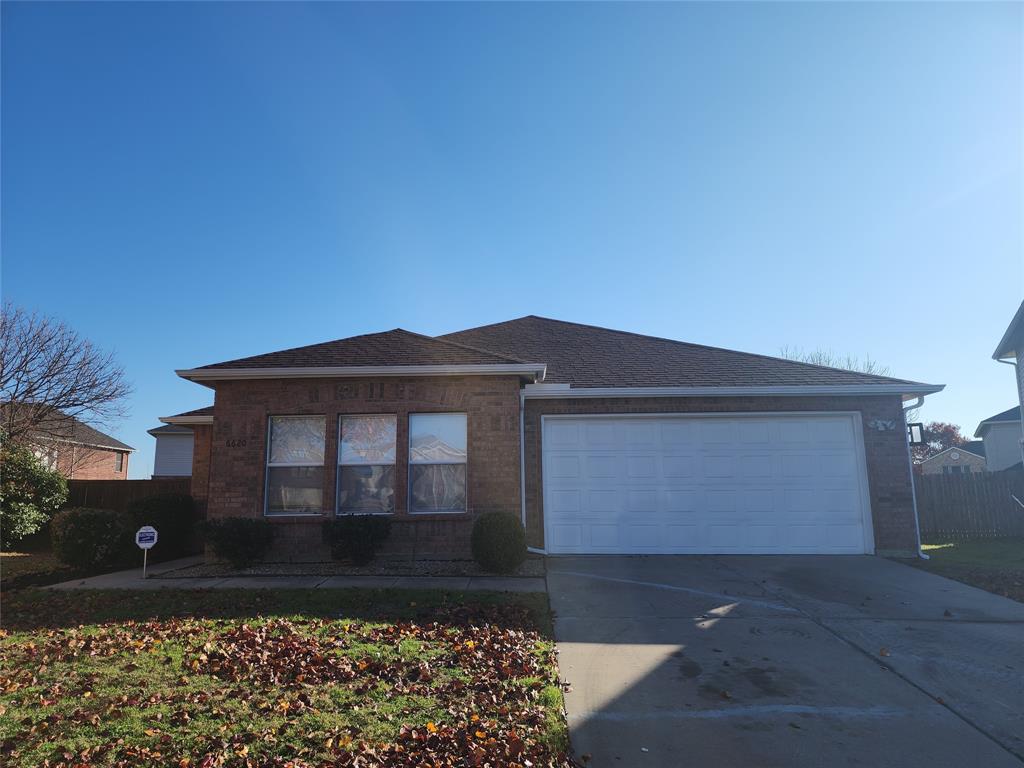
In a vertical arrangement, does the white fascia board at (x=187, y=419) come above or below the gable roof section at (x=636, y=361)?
below

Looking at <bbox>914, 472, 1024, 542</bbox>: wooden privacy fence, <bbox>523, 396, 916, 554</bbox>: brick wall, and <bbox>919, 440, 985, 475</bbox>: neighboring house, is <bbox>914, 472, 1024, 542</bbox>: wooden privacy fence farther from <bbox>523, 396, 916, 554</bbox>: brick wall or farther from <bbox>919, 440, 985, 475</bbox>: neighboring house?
<bbox>919, 440, 985, 475</bbox>: neighboring house

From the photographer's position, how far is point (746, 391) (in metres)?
10.8

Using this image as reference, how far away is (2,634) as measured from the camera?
5844 mm

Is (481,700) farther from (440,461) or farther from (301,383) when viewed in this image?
(301,383)

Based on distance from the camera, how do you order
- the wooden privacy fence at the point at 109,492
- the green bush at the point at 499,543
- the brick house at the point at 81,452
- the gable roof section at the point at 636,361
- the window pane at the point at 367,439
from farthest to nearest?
1. the brick house at the point at 81,452
2. the wooden privacy fence at the point at 109,492
3. the gable roof section at the point at 636,361
4. the window pane at the point at 367,439
5. the green bush at the point at 499,543

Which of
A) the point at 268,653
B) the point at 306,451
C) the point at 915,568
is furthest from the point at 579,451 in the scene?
the point at 268,653

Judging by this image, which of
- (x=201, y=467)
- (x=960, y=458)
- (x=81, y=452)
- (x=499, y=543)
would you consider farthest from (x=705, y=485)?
(x=960, y=458)

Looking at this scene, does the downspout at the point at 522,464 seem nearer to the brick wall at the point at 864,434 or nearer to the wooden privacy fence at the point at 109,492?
the brick wall at the point at 864,434

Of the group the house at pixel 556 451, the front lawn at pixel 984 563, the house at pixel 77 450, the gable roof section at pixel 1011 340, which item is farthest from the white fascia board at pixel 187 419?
the gable roof section at pixel 1011 340

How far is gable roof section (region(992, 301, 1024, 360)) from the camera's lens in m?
13.8

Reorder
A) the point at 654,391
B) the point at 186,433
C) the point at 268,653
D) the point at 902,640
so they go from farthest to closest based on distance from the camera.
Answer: the point at 186,433, the point at 654,391, the point at 902,640, the point at 268,653

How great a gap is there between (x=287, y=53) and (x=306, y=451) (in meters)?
6.22

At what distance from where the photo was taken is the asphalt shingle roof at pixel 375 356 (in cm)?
997

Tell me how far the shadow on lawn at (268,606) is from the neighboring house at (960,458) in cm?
3987
